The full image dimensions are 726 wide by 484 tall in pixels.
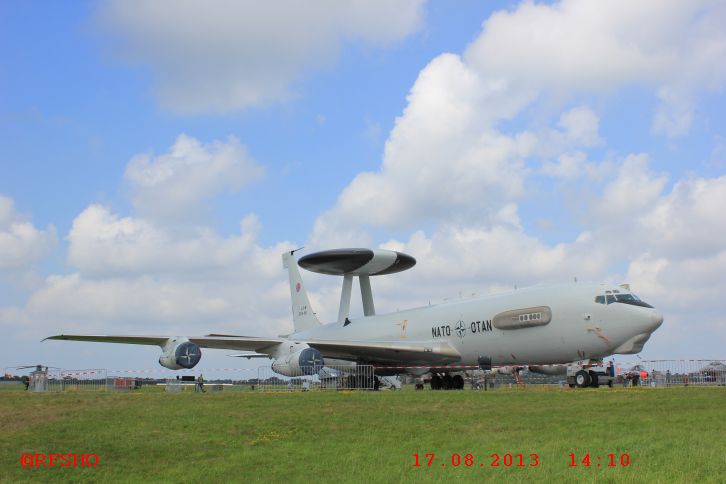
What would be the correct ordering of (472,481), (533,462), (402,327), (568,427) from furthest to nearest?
(402,327)
(568,427)
(533,462)
(472,481)

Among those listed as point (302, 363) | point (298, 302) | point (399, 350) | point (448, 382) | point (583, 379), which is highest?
point (298, 302)

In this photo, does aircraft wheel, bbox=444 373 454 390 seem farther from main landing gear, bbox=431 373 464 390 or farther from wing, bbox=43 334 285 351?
wing, bbox=43 334 285 351

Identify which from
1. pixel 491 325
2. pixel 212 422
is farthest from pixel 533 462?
pixel 491 325

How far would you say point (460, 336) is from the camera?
122ft

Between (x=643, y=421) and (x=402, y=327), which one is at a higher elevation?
(x=402, y=327)

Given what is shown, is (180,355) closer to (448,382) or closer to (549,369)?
(448,382)

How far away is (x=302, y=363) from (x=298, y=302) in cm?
2487

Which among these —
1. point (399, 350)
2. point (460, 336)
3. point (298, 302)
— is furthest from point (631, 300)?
point (298, 302)

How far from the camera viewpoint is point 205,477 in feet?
49.0

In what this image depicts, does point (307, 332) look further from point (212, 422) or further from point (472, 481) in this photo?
point (472, 481)

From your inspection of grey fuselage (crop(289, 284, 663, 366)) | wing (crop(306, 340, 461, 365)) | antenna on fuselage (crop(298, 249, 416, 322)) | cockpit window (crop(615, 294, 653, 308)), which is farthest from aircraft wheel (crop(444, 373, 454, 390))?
cockpit window (crop(615, 294, 653, 308))

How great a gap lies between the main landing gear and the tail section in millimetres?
18358

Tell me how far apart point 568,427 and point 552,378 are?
113 feet

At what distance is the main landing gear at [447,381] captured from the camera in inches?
1613
